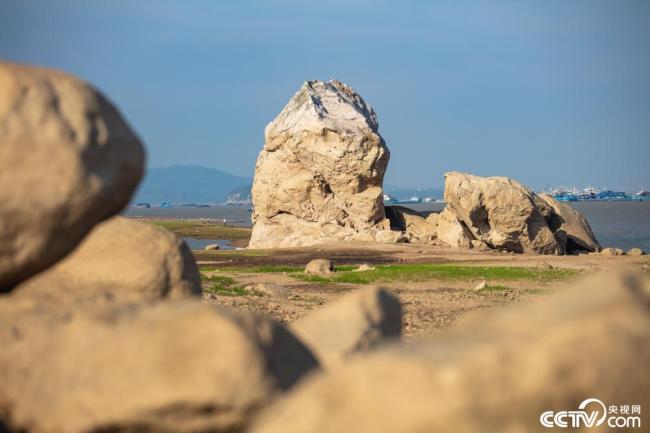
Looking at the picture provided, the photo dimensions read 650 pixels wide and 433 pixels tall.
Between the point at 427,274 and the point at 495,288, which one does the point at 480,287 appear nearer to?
the point at 495,288

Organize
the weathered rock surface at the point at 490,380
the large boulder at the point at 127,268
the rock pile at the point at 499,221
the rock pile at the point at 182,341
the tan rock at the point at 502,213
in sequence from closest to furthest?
the weathered rock surface at the point at 490,380, the rock pile at the point at 182,341, the large boulder at the point at 127,268, the tan rock at the point at 502,213, the rock pile at the point at 499,221

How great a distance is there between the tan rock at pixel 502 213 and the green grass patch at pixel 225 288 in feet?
64.6

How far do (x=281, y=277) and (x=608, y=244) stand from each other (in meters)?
40.5

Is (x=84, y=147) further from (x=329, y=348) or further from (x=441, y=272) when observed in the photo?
(x=441, y=272)

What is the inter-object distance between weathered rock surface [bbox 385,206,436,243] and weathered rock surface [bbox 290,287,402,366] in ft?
126

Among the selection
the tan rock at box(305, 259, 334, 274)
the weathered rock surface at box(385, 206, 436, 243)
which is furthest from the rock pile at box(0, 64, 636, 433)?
the weathered rock surface at box(385, 206, 436, 243)

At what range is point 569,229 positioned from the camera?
48.5 metres

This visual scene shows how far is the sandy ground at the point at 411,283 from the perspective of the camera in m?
20.5

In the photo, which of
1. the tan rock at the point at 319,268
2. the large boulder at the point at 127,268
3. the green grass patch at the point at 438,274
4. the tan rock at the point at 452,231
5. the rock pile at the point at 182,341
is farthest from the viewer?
the tan rock at the point at 452,231

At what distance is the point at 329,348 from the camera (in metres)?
7.86

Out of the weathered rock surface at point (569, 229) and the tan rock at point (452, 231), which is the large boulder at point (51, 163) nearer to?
the tan rock at point (452, 231)

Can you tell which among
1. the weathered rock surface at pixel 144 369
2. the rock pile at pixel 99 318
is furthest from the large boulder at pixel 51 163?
the weathered rock surface at pixel 144 369

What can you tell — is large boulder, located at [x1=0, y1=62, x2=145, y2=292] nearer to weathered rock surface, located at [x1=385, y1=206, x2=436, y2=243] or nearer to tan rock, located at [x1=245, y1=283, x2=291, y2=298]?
tan rock, located at [x1=245, y1=283, x2=291, y2=298]

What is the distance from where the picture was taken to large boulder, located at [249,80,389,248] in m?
47.2
